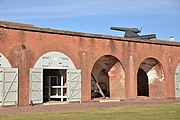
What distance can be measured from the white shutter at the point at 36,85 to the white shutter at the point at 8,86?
0.99 m

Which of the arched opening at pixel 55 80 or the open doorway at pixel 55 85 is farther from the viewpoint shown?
the open doorway at pixel 55 85

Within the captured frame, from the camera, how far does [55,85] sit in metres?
22.7

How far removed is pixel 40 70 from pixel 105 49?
5383mm

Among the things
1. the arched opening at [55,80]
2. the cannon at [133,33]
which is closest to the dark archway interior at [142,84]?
the cannon at [133,33]

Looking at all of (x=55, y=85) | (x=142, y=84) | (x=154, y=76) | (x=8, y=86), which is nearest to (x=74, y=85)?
(x=55, y=85)

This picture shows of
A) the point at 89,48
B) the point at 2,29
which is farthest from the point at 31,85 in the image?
the point at 89,48

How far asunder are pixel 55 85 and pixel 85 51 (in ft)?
10.2

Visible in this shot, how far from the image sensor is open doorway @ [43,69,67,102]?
22.3 metres

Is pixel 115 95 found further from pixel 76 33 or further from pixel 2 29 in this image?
pixel 2 29

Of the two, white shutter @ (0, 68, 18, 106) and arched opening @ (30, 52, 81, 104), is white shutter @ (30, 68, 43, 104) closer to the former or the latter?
arched opening @ (30, 52, 81, 104)

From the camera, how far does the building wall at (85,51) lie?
740 inches

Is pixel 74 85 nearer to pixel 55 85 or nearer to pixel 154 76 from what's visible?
pixel 55 85

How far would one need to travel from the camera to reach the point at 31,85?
19.2 meters

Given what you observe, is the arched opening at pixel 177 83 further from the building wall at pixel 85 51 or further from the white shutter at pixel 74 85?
the white shutter at pixel 74 85
